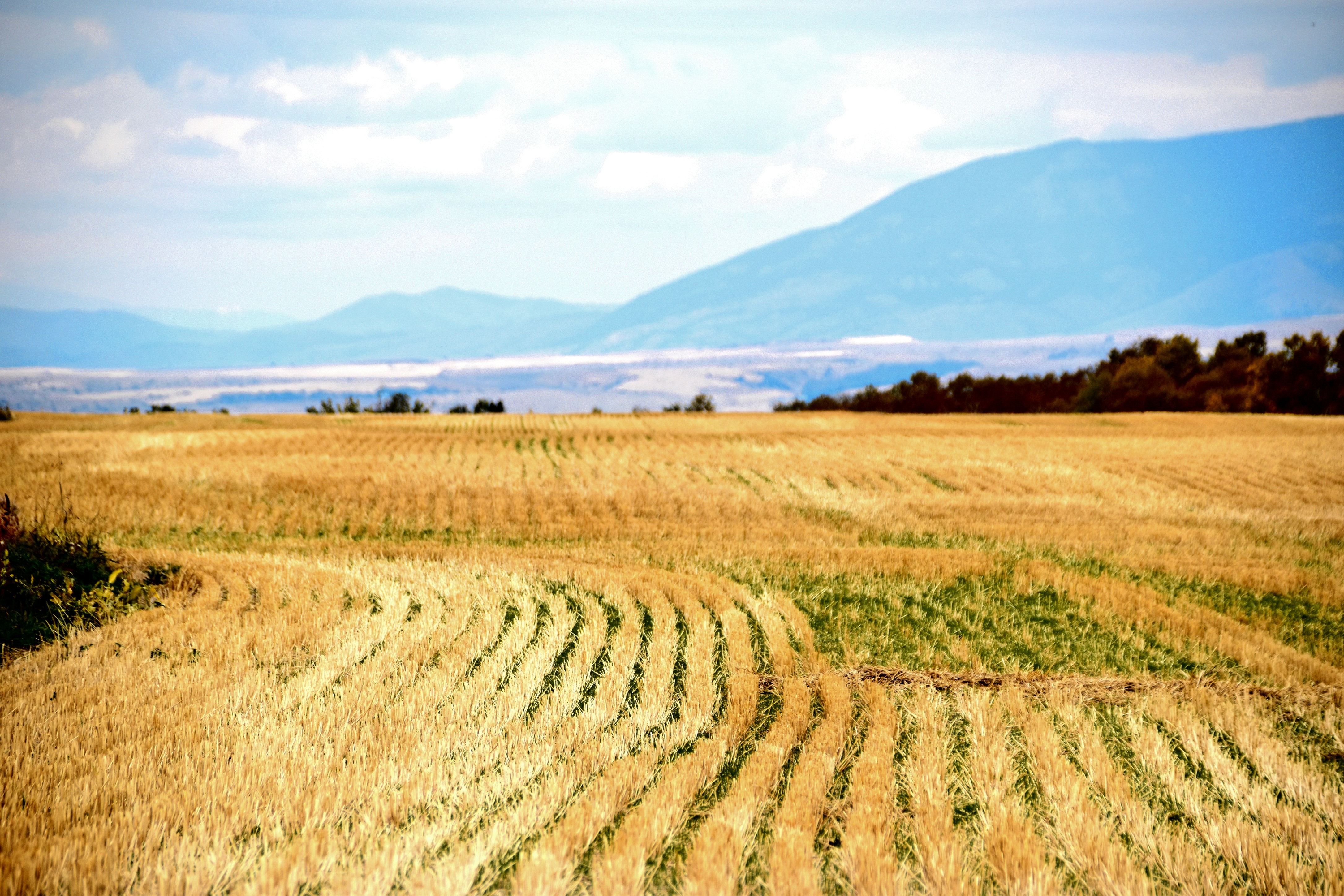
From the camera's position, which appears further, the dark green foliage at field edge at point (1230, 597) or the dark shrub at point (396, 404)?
the dark shrub at point (396, 404)

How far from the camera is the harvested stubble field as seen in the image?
6.89 m

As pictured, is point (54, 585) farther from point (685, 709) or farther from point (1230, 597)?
point (1230, 597)

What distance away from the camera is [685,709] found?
996 centimetres

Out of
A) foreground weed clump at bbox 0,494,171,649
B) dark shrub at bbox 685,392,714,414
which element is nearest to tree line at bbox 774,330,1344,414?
dark shrub at bbox 685,392,714,414

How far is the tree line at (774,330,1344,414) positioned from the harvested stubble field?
207ft

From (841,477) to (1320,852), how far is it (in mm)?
25358

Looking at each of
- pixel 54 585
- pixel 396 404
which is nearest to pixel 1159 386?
pixel 396 404

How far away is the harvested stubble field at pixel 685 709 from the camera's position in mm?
6891

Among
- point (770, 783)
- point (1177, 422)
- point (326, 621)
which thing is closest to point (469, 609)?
point (326, 621)

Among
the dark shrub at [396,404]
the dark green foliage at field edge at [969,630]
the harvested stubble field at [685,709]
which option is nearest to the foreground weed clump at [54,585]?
the harvested stubble field at [685,709]

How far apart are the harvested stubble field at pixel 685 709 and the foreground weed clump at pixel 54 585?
75 centimetres

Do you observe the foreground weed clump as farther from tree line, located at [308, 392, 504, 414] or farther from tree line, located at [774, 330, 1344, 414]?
tree line, located at [774, 330, 1344, 414]

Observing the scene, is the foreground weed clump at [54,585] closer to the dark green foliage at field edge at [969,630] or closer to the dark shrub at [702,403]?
the dark green foliage at field edge at [969,630]

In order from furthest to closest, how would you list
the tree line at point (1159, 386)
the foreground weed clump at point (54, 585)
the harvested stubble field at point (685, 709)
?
the tree line at point (1159, 386) < the foreground weed clump at point (54, 585) < the harvested stubble field at point (685, 709)
